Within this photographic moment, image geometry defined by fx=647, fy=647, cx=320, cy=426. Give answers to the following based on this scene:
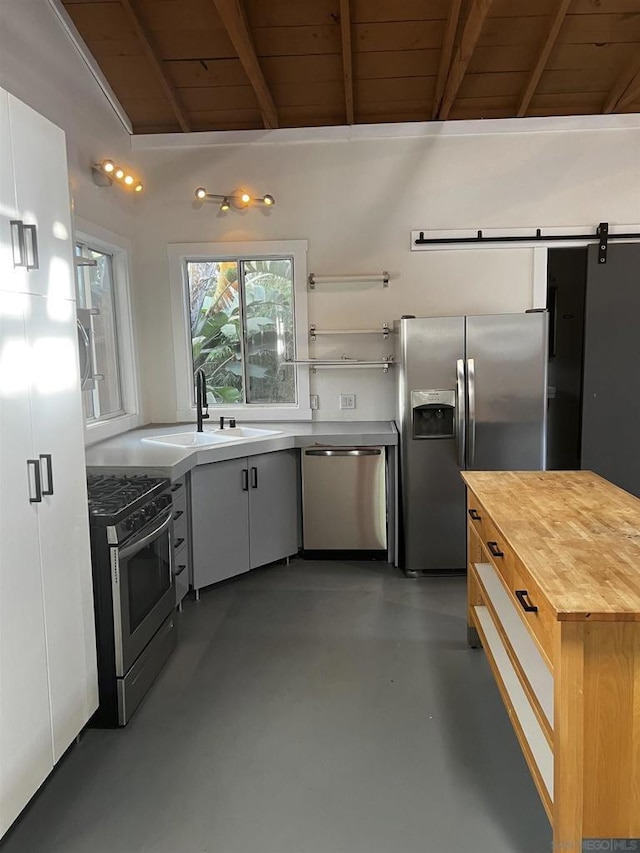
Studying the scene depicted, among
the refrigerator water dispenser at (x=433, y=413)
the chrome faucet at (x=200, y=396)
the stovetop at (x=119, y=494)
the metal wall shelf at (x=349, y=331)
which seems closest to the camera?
the stovetop at (x=119, y=494)

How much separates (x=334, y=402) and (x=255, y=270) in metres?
1.13

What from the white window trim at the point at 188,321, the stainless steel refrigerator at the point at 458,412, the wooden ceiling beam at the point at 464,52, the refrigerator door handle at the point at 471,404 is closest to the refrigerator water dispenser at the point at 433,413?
the stainless steel refrigerator at the point at 458,412

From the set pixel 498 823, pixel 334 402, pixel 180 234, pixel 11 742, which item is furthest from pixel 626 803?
pixel 180 234

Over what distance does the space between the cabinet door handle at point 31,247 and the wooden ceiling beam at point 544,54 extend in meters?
3.07

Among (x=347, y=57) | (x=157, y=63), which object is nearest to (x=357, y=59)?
(x=347, y=57)

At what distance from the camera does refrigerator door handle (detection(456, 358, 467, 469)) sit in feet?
12.7

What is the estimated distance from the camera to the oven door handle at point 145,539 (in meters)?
2.48

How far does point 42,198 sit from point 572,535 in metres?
1.97

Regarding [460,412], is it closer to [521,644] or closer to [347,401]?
[347,401]

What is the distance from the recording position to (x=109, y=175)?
13.0 ft

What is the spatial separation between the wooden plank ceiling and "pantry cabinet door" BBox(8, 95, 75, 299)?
5.61ft

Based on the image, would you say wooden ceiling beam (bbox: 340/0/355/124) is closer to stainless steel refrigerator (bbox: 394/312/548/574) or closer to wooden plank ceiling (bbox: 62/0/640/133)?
wooden plank ceiling (bbox: 62/0/640/133)

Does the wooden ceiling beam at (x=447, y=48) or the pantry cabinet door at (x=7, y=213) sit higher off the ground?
the wooden ceiling beam at (x=447, y=48)

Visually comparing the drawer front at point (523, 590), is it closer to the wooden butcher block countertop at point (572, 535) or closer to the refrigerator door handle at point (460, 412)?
the wooden butcher block countertop at point (572, 535)
